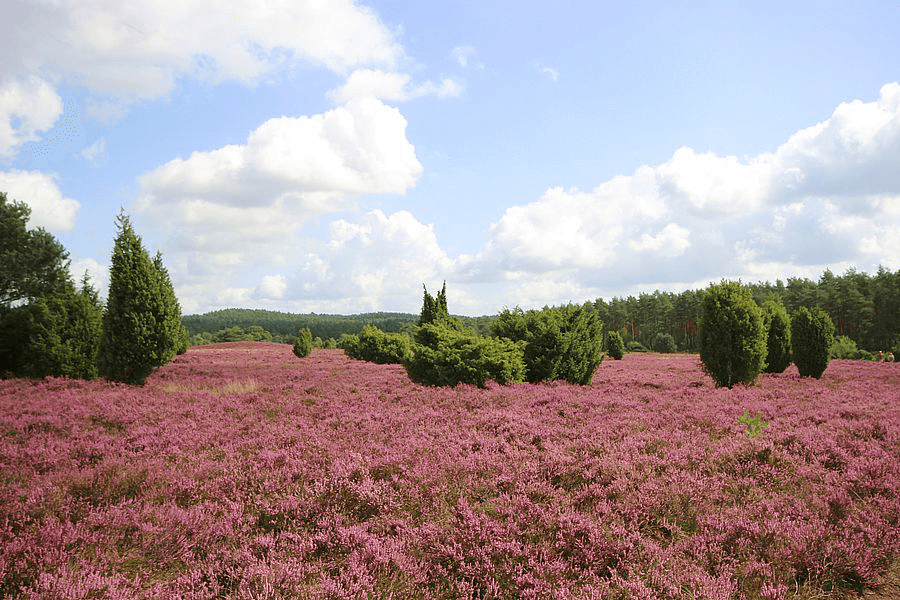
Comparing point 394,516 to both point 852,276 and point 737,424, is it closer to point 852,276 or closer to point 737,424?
point 737,424

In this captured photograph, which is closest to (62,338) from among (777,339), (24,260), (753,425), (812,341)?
(24,260)

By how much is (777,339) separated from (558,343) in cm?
1462

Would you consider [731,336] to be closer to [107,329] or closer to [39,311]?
[107,329]

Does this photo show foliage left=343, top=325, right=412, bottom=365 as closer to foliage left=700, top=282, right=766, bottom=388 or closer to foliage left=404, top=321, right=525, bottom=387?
foliage left=404, top=321, right=525, bottom=387

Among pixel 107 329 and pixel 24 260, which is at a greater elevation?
pixel 24 260

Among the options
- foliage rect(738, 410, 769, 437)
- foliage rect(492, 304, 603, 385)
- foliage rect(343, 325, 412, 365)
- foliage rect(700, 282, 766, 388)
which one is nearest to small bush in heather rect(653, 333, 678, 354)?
foliage rect(343, 325, 412, 365)

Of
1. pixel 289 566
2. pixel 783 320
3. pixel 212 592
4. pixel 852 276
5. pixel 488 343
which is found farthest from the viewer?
pixel 852 276

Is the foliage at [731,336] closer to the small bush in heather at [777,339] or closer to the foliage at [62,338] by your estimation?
the small bush in heather at [777,339]

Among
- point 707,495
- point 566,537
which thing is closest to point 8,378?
point 566,537

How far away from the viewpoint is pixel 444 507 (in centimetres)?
473

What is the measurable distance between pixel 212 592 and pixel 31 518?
2304 millimetres

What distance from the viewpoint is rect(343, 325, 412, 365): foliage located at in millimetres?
34156

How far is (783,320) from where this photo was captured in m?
22.7

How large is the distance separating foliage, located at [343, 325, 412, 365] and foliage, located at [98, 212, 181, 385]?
19.2 m
